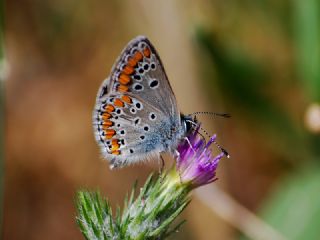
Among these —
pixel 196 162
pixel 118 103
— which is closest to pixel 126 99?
pixel 118 103

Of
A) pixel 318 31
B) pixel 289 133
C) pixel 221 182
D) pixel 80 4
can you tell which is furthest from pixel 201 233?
pixel 80 4

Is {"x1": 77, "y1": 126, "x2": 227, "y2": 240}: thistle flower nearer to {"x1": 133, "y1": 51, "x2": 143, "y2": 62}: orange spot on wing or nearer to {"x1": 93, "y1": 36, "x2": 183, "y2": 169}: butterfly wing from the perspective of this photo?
{"x1": 93, "y1": 36, "x2": 183, "y2": 169}: butterfly wing

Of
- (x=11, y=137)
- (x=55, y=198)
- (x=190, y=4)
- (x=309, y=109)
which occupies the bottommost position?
(x=55, y=198)

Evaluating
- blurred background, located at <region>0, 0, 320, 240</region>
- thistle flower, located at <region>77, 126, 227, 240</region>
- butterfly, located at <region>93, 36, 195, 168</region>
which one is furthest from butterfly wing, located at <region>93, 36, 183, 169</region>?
blurred background, located at <region>0, 0, 320, 240</region>

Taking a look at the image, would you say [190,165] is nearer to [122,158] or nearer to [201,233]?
[122,158]

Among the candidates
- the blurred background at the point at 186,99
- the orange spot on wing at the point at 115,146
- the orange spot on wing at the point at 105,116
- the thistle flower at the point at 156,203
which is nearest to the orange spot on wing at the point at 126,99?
the orange spot on wing at the point at 105,116

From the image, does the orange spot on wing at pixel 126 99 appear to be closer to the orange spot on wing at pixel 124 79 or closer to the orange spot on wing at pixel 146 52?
the orange spot on wing at pixel 124 79

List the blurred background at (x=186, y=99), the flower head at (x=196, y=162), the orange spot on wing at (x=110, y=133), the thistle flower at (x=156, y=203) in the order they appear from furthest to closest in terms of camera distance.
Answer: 1. the blurred background at (x=186, y=99)
2. the orange spot on wing at (x=110, y=133)
3. the flower head at (x=196, y=162)
4. the thistle flower at (x=156, y=203)

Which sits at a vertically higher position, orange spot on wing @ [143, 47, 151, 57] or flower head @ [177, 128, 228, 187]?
orange spot on wing @ [143, 47, 151, 57]
